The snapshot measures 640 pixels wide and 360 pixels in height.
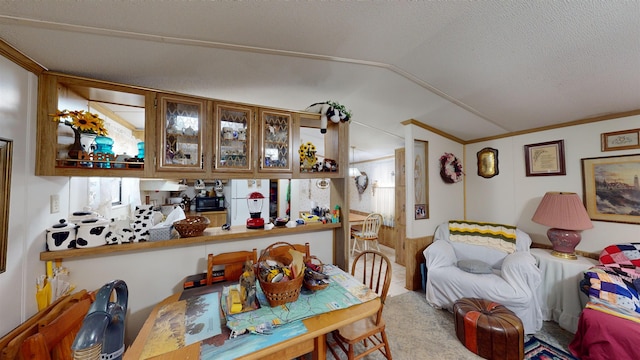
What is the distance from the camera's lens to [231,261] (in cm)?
176

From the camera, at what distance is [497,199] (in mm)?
3193

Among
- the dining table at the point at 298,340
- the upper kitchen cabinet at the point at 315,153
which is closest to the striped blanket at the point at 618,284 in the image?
the dining table at the point at 298,340

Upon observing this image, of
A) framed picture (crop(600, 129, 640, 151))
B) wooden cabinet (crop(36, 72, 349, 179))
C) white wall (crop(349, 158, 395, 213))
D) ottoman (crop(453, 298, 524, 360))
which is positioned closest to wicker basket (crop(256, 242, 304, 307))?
wooden cabinet (crop(36, 72, 349, 179))

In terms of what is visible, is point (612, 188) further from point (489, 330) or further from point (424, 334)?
point (424, 334)

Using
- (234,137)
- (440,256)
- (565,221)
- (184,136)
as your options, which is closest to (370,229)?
(440,256)

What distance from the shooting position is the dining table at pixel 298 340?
97cm

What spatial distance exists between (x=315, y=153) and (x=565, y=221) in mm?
2779

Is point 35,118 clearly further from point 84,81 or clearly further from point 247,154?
point 247,154

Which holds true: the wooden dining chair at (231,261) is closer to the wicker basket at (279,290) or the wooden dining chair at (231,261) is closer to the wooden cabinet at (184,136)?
the wicker basket at (279,290)

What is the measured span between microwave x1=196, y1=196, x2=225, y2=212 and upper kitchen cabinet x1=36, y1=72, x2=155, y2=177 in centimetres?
319

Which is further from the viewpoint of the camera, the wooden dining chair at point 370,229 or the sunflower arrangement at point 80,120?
the wooden dining chair at point 370,229

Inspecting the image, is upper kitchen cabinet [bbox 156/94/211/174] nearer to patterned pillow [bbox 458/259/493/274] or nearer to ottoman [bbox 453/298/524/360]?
ottoman [bbox 453/298/524/360]

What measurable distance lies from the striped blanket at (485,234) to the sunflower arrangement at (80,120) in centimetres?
393

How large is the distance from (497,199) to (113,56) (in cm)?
444
